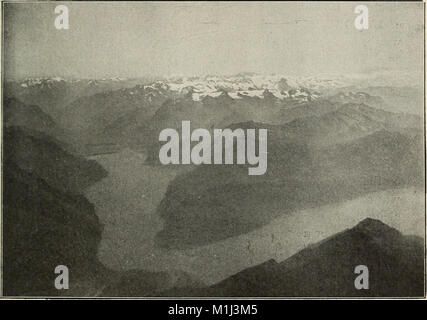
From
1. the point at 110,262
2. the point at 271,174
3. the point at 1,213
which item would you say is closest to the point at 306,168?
the point at 271,174

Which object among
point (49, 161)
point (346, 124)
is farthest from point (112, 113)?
point (346, 124)

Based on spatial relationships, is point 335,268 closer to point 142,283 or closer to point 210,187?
point 210,187

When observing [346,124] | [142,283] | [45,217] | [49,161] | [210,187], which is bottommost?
[142,283]

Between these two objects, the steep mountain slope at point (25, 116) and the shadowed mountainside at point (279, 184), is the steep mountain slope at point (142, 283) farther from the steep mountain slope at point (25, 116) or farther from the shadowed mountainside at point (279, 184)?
the steep mountain slope at point (25, 116)

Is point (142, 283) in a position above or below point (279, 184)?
below

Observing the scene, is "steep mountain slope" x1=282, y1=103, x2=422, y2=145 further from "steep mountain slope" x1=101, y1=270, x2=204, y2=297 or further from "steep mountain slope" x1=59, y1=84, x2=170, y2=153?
"steep mountain slope" x1=101, y1=270, x2=204, y2=297

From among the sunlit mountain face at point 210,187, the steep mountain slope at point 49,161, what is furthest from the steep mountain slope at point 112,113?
the steep mountain slope at point 49,161

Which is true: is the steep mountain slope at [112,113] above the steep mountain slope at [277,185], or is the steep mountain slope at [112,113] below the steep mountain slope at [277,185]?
above
